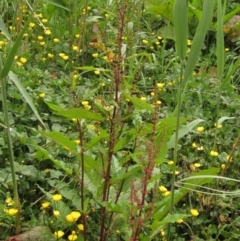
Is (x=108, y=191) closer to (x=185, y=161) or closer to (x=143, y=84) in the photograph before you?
(x=185, y=161)

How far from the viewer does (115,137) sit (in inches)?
59.1

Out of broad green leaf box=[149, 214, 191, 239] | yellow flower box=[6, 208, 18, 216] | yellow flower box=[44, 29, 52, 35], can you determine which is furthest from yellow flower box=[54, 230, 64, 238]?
yellow flower box=[44, 29, 52, 35]

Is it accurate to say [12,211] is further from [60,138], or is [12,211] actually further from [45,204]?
[60,138]

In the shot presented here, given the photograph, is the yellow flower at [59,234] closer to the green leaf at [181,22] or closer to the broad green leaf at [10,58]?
the broad green leaf at [10,58]

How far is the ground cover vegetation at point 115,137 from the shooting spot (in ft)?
4.88

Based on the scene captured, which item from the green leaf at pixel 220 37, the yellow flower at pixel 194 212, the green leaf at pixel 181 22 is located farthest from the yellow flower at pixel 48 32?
the green leaf at pixel 181 22

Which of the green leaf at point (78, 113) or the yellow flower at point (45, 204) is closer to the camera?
the green leaf at point (78, 113)

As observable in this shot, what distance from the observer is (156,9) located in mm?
3533

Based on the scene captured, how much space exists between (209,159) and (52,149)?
2.11 feet

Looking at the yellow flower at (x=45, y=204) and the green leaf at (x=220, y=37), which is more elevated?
the green leaf at (x=220, y=37)

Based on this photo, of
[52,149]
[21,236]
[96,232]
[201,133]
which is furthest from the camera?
[201,133]

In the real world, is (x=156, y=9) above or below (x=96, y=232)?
above

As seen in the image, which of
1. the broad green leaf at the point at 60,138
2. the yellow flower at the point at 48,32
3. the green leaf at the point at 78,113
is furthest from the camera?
the yellow flower at the point at 48,32

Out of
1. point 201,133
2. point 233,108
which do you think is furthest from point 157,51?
point 201,133
